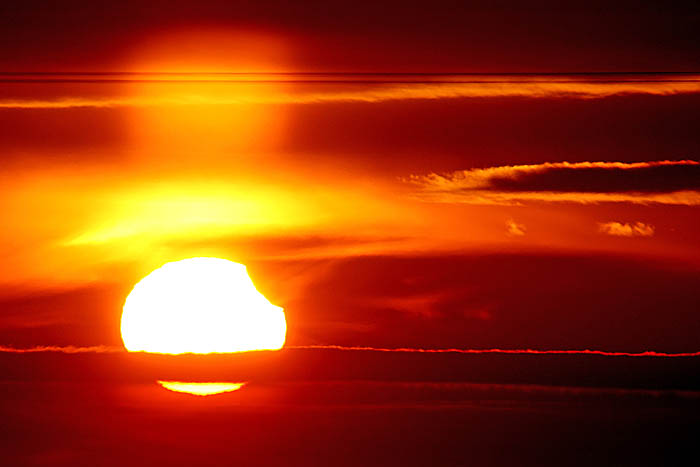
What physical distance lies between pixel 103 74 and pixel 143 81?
266 mm

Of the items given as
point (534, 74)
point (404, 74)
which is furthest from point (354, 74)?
point (534, 74)

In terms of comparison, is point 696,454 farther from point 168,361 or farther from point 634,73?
point 168,361

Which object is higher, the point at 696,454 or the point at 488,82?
the point at 488,82

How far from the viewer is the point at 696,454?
12961mm

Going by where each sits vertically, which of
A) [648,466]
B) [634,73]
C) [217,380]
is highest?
[634,73]

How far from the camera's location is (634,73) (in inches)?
501

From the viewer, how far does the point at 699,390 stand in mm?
13297

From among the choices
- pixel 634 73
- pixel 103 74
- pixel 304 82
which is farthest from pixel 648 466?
pixel 103 74

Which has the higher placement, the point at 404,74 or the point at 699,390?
the point at 404,74

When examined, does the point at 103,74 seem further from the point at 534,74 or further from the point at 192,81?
the point at 534,74

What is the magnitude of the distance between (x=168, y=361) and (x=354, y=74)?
92.3 inches

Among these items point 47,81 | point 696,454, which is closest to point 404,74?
point 47,81

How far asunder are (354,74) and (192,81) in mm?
1023

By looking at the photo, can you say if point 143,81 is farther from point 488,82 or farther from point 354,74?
point 488,82
